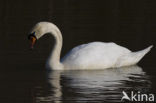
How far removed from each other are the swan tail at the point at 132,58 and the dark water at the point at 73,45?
0.67ft

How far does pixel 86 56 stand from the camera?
18344 millimetres

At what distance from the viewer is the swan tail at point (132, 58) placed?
61.9ft

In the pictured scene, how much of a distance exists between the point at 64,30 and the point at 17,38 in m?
2.24

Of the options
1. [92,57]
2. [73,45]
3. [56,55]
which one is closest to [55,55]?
[56,55]

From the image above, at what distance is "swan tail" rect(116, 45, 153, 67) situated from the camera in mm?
18859

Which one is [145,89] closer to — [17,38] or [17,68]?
[17,68]

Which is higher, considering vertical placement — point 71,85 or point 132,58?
point 132,58

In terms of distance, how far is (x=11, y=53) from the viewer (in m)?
19.8

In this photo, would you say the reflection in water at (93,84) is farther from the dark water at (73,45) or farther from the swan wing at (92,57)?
the swan wing at (92,57)

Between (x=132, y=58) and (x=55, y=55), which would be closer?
(x=55, y=55)

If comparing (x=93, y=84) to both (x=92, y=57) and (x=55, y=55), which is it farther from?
(x=55, y=55)

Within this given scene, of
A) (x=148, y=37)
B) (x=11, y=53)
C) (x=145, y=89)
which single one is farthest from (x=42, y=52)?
(x=145, y=89)

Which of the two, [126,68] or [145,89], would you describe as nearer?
[145,89]

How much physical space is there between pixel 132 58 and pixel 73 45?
2721 mm
